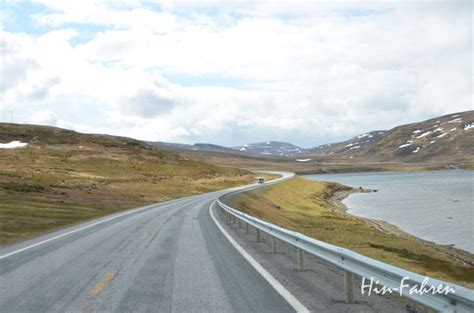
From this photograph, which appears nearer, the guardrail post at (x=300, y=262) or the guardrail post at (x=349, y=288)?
the guardrail post at (x=349, y=288)

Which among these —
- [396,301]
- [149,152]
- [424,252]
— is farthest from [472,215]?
[149,152]

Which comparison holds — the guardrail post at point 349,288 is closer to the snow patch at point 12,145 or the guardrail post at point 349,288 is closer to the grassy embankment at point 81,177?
the grassy embankment at point 81,177

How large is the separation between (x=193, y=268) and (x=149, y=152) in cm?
12326

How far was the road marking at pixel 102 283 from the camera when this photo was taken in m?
9.05

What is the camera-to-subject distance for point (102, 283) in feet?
32.3

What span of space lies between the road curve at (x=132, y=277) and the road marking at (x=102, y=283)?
0.02 metres

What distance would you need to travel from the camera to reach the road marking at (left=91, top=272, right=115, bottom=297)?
9.05 meters

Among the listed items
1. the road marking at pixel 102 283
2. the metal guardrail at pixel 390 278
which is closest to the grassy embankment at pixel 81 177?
the road marking at pixel 102 283

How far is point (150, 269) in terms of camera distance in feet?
37.6

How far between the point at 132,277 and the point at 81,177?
68.3 m

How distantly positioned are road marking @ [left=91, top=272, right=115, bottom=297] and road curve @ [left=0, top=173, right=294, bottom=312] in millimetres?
17

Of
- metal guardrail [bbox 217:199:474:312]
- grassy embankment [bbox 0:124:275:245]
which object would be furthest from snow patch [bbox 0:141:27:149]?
metal guardrail [bbox 217:199:474:312]

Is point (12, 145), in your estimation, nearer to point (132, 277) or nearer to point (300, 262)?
point (132, 277)

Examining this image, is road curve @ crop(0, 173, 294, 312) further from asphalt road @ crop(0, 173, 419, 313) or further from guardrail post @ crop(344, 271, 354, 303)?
guardrail post @ crop(344, 271, 354, 303)
